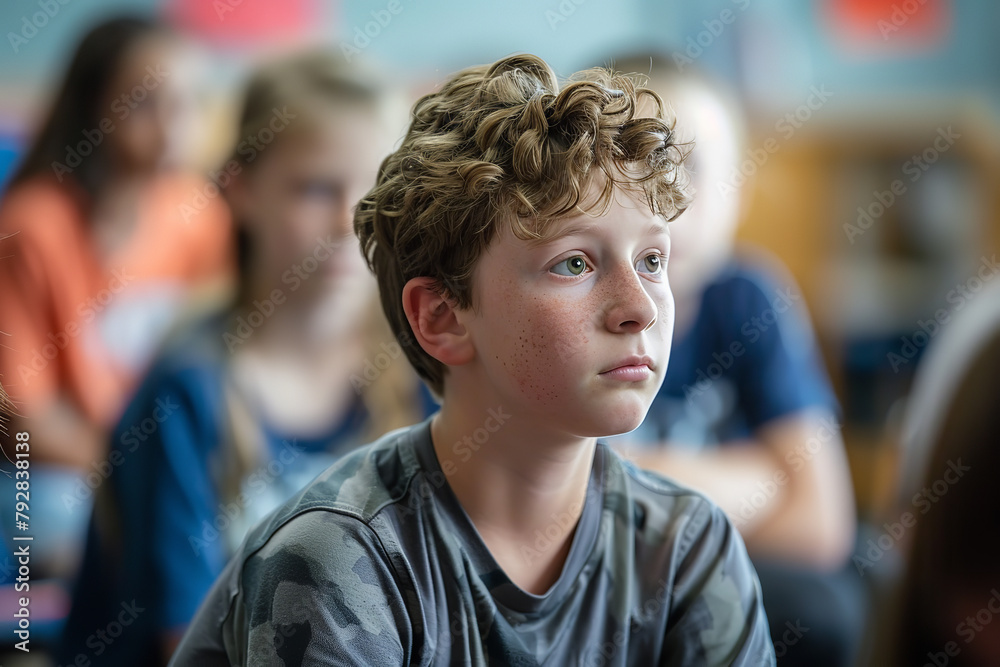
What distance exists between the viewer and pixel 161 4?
2379 millimetres

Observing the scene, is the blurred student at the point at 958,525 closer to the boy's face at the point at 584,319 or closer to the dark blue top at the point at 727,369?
the boy's face at the point at 584,319

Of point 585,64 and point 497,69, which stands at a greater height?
point 585,64

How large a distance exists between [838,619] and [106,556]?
1173 mm

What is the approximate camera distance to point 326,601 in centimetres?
65

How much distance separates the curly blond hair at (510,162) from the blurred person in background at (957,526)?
279 millimetres

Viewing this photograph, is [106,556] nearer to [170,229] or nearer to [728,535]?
[170,229]

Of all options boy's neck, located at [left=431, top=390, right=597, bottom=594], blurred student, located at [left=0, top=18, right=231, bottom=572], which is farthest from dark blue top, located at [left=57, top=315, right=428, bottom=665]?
boy's neck, located at [left=431, top=390, right=597, bottom=594]

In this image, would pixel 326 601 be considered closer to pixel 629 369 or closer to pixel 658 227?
pixel 629 369

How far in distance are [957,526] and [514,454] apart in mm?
362

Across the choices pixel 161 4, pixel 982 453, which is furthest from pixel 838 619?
pixel 161 4

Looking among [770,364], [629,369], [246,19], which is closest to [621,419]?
[629,369]

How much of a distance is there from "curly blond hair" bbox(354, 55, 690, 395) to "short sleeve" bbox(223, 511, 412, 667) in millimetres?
223

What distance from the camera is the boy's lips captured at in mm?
673

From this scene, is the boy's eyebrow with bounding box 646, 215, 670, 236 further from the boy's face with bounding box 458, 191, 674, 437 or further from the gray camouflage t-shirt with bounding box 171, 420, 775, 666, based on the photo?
the gray camouflage t-shirt with bounding box 171, 420, 775, 666
